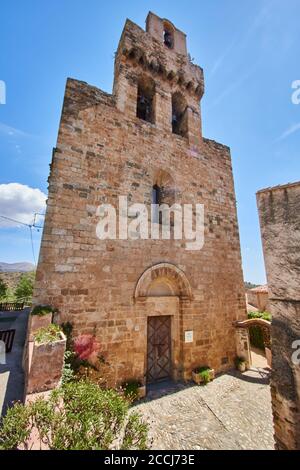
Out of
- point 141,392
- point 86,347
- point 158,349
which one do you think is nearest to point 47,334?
point 86,347

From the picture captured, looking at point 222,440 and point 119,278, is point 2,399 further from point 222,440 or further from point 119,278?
point 222,440

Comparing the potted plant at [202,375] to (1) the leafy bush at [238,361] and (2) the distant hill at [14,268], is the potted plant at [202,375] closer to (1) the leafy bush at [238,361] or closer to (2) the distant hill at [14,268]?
(1) the leafy bush at [238,361]

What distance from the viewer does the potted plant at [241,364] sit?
706 centimetres

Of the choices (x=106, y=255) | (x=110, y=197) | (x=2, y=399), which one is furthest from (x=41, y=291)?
(x=110, y=197)

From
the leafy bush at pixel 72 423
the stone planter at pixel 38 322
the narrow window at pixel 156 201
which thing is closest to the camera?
the leafy bush at pixel 72 423

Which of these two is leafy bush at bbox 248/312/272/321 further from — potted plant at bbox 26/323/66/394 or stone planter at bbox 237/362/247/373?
potted plant at bbox 26/323/66/394

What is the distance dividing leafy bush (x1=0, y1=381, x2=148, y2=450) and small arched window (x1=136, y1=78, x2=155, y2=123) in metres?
9.08

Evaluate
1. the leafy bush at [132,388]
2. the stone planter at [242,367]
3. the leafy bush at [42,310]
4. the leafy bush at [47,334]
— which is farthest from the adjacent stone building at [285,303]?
the stone planter at [242,367]

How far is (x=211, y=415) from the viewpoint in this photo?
4.59m

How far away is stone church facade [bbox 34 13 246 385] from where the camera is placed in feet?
17.2

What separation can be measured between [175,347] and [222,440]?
2686mm

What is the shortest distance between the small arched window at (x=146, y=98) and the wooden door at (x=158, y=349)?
793 cm

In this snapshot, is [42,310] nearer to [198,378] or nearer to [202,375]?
[198,378]
